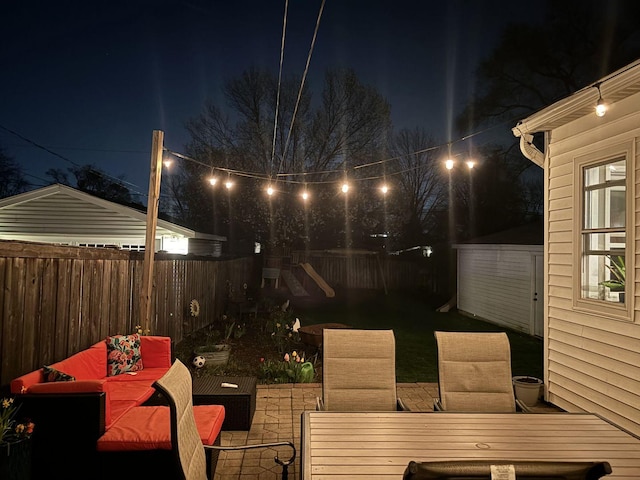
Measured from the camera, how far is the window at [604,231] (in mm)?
4797

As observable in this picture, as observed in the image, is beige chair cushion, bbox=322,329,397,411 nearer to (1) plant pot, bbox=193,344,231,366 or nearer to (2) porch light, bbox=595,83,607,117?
(2) porch light, bbox=595,83,607,117

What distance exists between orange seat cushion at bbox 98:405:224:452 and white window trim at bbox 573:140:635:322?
Answer: 380 cm

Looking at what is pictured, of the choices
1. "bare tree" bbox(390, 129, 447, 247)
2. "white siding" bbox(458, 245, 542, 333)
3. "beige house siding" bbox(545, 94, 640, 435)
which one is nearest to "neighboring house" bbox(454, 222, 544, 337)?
"white siding" bbox(458, 245, 542, 333)

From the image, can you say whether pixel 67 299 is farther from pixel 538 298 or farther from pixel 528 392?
pixel 538 298

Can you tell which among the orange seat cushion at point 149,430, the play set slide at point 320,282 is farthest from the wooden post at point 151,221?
the play set slide at point 320,282

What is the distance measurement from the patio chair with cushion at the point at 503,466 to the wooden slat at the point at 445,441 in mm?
881

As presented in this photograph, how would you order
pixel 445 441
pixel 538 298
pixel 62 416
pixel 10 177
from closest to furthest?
pixel 445 441, pixel 62 416, pixel 538 298, pixel 10 177

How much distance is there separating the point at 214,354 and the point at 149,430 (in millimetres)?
3425

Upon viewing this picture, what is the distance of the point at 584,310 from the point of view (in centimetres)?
507

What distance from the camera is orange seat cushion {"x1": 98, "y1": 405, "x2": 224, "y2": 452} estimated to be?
327 centimetres

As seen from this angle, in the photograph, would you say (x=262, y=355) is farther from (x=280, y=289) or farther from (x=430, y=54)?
(x=430, y=54)

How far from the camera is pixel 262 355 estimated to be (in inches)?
306

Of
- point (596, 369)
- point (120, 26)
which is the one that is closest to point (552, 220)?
point (596, 369)

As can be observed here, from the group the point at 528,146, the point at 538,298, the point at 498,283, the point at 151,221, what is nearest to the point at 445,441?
the point at 528,146
